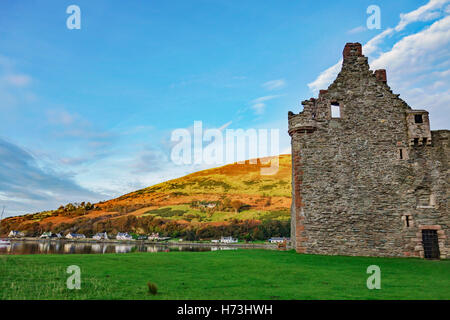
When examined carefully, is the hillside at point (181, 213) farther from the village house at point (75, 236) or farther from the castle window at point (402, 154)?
the castle window at point (402, 154)

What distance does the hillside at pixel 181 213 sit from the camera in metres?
128

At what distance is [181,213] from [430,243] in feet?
432

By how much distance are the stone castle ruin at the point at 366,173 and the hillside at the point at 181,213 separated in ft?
284

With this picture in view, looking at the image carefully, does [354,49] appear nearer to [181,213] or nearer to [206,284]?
[206,284]

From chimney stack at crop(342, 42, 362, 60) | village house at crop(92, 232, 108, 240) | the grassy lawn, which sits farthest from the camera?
village house at crop(92, 232, 108, 240)

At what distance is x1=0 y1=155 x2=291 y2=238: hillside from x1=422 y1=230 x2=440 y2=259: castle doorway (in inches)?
3390

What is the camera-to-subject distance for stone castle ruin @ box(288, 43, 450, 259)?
23734 millimetres

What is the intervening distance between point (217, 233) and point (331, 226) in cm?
9868

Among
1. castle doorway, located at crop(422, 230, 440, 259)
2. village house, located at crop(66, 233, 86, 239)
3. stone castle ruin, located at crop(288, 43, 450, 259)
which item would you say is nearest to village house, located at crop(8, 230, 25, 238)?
village house, located at crop(66, 233, 86, 239)

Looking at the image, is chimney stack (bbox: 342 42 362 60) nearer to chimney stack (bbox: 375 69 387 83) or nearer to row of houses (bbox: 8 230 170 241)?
chimney stack (bbox: 375 69 387 83)

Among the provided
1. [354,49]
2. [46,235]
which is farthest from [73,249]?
[46,235]

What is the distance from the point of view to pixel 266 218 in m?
122

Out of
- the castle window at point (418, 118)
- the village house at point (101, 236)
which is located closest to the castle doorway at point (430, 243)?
the castle window at point (418, 118)
